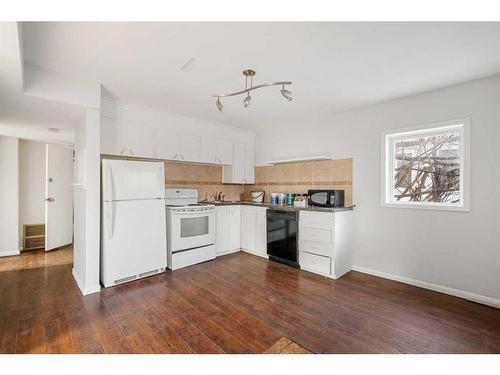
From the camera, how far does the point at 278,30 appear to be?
1.72 metres

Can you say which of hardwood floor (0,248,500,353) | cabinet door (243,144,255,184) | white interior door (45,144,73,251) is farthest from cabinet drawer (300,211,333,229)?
white interior door (45,144,73,251)

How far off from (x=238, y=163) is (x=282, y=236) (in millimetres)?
1767

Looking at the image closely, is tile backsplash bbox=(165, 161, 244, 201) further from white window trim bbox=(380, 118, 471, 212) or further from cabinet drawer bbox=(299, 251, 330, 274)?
white window trim bbox=(380, 118, 471, 212)

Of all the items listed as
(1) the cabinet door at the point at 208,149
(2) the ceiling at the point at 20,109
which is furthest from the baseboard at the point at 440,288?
(2) the ceiling at the point at 20,109

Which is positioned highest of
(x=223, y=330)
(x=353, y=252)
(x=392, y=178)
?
(x=392, y=178)

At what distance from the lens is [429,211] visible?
2863 mm

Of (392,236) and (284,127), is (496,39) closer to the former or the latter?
(392,236)

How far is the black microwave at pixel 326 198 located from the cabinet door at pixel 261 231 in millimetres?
847

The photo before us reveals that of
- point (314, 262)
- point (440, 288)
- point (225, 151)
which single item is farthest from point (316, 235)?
point (225, 151)
